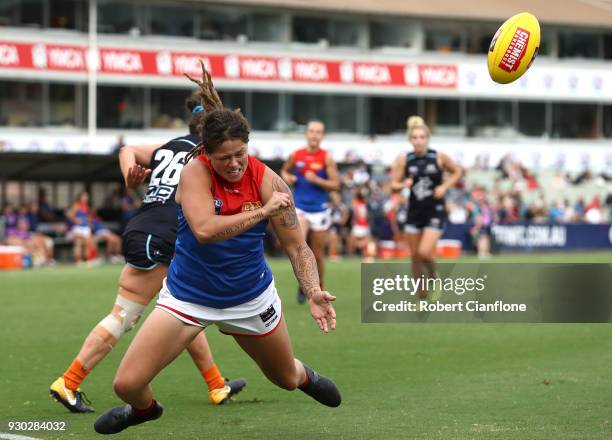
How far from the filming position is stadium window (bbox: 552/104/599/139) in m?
56.1

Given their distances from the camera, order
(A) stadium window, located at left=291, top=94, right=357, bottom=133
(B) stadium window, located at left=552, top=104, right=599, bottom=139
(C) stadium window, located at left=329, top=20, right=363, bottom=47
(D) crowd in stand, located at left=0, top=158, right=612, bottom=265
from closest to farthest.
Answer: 1. (D) crowd in stand, located at left=0, top=158, right=612, bottom=265
2. (A) stadium window, located at left=291, top=94, right=357, bottom=133
3. (C) stadium window, located at left=329, top=20, right=363, bottom=47
4. (B) stadium window, located at left=552, top=104, right=599, bottom=139

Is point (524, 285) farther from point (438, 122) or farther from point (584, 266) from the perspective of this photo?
point (438, 122)

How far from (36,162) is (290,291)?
563 inches

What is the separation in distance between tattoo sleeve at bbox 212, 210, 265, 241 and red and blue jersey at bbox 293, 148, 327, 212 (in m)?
9.93

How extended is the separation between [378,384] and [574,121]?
49.5 meters

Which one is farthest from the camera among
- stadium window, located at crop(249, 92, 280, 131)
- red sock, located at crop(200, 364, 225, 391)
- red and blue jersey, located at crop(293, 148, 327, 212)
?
stadium window, located at crop(249, 92, 280, 131)

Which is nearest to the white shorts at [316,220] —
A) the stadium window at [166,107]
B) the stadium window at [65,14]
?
the stadium window at [65,14]

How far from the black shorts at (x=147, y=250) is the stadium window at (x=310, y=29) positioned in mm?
42257

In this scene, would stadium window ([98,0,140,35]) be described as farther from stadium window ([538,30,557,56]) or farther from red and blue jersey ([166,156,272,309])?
red and blue jersey ([166,156,272,309])

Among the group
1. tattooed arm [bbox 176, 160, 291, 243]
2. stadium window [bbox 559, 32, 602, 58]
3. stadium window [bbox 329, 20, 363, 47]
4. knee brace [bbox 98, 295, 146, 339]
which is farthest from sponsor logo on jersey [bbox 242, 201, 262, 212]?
stadium window [bbox 559, 32, 602, 58]

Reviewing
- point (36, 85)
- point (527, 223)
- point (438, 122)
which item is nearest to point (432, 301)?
point (527, 223)

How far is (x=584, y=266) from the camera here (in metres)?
8.49

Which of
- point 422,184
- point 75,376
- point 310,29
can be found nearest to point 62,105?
point 310,29

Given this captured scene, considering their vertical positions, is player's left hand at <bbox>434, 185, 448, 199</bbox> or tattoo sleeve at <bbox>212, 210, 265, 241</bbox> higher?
tattoo sleeve at <bbox>212, 210, 265, 241</bbox>
